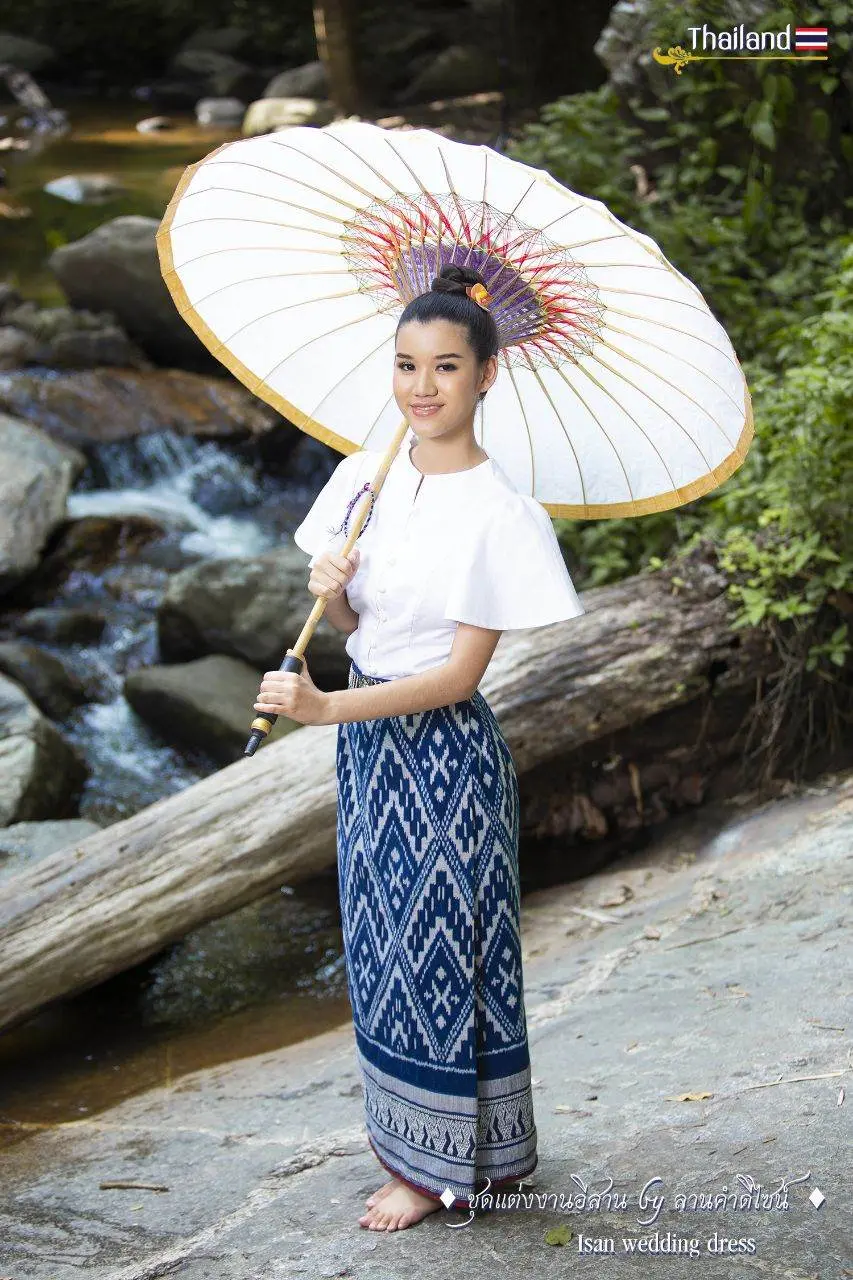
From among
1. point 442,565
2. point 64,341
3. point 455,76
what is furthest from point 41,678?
point 455,76

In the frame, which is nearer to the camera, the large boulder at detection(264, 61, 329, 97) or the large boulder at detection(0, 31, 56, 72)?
the large boulder at detection(264, 61, 329, 97)

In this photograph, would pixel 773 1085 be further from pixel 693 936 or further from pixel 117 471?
pixel 117 471

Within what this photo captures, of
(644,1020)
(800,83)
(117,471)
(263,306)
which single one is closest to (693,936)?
(644,1020)

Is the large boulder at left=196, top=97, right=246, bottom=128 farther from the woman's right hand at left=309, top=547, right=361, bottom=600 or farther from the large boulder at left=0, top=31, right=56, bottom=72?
the woman's right hand at left=309, top=547, right=361, bottom=600

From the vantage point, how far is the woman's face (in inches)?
95.7

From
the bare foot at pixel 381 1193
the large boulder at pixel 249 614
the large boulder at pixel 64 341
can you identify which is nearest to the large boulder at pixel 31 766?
the large boulder at pixel 249 614

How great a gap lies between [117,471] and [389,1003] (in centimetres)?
676

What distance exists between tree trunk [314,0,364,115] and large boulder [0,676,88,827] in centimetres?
1003

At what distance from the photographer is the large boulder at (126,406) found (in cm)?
896

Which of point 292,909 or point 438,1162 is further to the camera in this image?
point 292,909

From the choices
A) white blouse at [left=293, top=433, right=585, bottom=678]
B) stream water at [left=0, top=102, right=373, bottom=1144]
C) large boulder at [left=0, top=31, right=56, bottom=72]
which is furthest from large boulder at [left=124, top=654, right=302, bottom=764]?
large boulder at [left=0, top=31, right=56, bottom=72]

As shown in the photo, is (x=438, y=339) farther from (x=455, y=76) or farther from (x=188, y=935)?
(x=455, y=76)

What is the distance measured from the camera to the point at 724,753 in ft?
16.4

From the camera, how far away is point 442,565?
2475 mm
